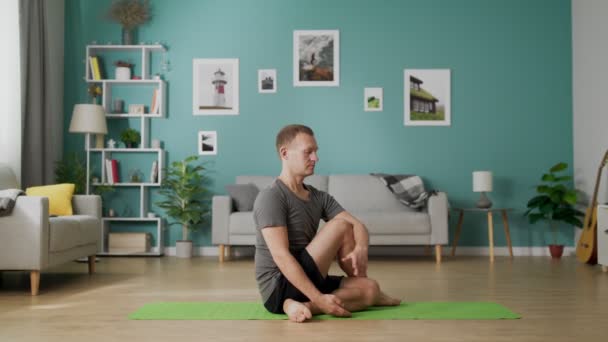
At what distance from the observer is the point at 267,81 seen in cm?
611

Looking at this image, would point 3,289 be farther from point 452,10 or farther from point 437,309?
point 452,10

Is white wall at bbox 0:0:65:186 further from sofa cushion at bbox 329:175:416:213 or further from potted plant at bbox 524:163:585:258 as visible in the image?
potted plant at bbox 524:163:585:258

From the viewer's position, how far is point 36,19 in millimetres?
5402

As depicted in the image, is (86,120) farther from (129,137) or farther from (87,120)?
(129,137)

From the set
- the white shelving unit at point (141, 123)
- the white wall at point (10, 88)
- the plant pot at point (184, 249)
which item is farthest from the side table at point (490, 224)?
the white wall at point (10, 88)

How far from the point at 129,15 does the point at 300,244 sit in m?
4.14

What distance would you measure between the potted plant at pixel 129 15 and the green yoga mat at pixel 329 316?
372 centimetres

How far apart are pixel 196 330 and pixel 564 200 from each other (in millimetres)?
4253

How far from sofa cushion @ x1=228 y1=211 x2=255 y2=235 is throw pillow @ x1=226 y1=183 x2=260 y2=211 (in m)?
0.15

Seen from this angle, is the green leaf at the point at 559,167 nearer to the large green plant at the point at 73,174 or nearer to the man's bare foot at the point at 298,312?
the man's bare foot at the point at 298,312

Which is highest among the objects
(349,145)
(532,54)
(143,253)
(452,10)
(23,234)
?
(452,10)

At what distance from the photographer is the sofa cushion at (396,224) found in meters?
5.25

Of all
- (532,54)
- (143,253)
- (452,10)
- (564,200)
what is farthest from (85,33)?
(564,200)

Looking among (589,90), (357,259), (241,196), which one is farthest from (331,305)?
(589,90)
